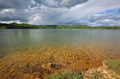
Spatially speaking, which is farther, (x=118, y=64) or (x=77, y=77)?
(x=118, y=64)

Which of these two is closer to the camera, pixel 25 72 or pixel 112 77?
pixel 112 77

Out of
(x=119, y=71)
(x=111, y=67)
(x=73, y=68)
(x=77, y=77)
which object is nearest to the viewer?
(x=77, y=77)

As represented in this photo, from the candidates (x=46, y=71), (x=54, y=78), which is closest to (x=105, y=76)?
(x=54, y=78)

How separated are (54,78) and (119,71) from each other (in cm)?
538

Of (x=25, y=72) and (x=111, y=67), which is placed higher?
(x=111, y=67)

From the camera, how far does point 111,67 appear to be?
10992 mm

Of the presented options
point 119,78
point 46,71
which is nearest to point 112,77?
point 119,78

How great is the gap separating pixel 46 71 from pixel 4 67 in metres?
4.93

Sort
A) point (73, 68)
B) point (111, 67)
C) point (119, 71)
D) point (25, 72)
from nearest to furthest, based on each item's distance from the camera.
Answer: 1. point (119, 71)
2. point (111, 67)
3. point (25, 72)
4. point (73, 68)

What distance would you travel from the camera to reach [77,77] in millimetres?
8898

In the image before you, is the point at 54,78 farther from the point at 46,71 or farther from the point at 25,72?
the point at 25,72

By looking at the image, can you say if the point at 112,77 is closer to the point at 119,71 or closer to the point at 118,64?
the point at 119,71

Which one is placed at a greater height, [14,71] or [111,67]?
[111,67]

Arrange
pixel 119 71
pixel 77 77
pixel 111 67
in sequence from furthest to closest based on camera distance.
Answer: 1. pixel 111 67
2. pixel 119 71
3. pixel 77 77
